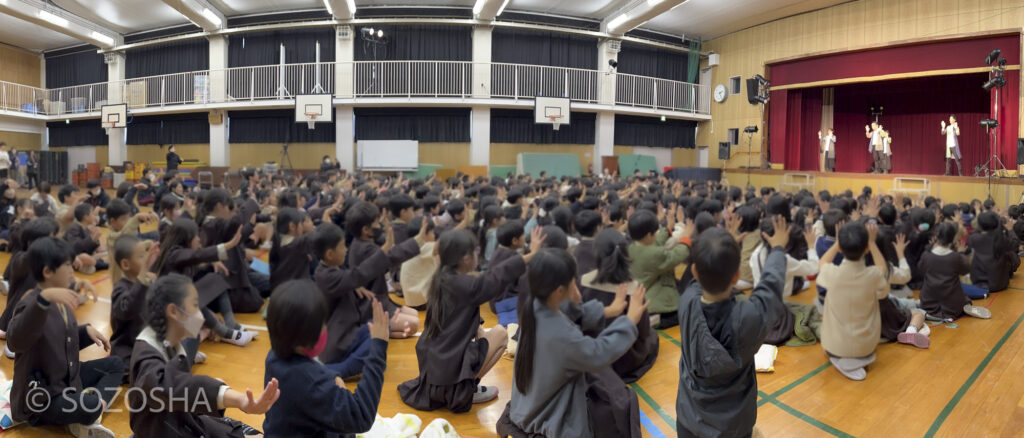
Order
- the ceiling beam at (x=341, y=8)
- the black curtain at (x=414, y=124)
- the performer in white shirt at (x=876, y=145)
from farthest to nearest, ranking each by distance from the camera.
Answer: the black curtain at (x=414, y=124), the performer in white shirt at (x=876, y=145), the ceiling beam at (x=341, y=8)

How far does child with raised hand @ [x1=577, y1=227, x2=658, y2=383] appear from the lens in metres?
3.44

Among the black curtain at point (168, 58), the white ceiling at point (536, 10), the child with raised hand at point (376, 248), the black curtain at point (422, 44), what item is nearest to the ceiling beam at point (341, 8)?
the white ceiling at point (536, 10)

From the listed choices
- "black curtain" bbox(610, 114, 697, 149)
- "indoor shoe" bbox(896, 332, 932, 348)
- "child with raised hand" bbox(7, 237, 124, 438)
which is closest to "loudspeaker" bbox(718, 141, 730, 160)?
"black curtain" bbox(610, 114, 697, 149)

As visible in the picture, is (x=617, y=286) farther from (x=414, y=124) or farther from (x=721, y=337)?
(x=414, y=124)

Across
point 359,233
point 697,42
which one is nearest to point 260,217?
point 359,233

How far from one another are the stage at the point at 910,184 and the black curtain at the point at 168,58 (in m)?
17.3

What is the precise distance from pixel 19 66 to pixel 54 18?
23.7 ft

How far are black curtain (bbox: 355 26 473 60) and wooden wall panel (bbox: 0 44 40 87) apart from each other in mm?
14257

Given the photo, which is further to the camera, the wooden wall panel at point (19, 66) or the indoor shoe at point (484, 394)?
the wooden wall panel at point (19, 66)

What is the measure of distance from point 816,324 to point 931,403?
3.62ft

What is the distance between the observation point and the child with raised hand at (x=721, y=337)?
7.16ft

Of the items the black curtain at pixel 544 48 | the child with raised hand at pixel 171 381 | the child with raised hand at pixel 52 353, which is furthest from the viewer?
the black curtain at pixel 544 48

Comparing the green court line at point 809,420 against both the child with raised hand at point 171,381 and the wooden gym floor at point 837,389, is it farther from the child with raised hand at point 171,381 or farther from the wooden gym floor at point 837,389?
the child with raised hand at point 171,381

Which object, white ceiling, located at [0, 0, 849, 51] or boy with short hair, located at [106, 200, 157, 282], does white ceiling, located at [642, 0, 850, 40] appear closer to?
white ceiling, located at [0, 0, 849, 51]
